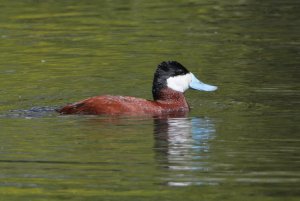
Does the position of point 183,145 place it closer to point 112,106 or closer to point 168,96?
point 112,106

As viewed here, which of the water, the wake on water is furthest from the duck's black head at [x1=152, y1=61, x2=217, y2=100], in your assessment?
the wake on water

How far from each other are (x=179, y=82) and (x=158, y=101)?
37 cm

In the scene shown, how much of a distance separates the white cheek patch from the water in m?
0.31

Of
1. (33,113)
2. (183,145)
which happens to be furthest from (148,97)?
(183,145)

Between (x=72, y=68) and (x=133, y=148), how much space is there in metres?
5.59

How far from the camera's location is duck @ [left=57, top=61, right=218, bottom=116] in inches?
546

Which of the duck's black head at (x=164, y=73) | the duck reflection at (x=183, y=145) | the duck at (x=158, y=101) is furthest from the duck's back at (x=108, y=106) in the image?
the duck's black head at (x=164, y=73)

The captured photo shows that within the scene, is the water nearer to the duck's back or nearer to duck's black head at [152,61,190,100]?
the duck's back

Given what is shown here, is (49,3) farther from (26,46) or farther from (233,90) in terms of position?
(233,90)

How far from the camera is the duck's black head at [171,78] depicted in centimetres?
1455

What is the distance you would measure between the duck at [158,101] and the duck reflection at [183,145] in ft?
1.06

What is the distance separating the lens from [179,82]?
14648 mm

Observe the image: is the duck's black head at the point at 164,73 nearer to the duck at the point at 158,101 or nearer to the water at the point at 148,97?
the duck at the point at 158,101

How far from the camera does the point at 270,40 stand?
19.6m
